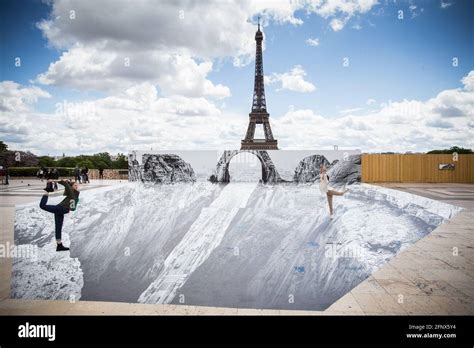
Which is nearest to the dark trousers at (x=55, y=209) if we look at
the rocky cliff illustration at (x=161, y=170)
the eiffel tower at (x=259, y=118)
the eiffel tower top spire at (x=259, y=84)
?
the rocky cliff illustration at (x=161, y=170)

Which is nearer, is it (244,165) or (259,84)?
(244,165)

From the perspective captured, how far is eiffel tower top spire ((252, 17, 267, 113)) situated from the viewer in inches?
1583

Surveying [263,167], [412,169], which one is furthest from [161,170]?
[412,169]

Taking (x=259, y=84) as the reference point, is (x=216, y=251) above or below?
below

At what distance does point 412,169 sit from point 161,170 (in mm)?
21334

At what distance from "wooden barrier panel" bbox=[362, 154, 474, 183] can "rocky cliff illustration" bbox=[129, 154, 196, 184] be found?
1514 cm

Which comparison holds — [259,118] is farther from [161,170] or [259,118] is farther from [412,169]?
[412,169]

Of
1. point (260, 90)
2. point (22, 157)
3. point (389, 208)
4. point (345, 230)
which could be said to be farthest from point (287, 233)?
point (22, 157)

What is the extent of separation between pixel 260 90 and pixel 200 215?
3249 cm

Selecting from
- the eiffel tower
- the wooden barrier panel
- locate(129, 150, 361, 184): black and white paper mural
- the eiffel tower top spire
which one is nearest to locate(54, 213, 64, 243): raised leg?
locate(129, 150, 361, 184): black and white paper mural

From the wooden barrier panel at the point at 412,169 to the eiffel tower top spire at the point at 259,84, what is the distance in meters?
18.1

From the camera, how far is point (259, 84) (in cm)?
4081

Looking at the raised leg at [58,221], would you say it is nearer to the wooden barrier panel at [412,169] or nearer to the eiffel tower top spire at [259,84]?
the wooden barrier panel at [412,169]
